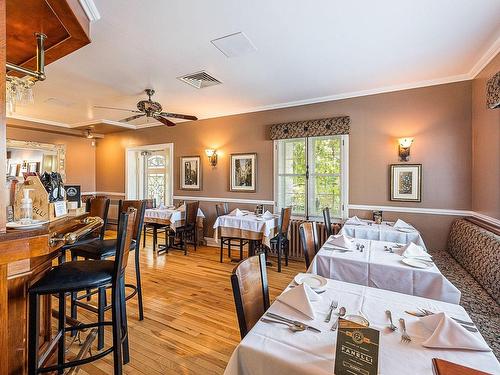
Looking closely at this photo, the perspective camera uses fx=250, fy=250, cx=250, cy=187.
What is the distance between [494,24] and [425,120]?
4.65 ft

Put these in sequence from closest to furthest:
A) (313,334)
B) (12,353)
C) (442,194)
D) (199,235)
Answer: (313,334) < (12,353) < (442,194) < (199,235)

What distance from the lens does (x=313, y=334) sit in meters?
1.02

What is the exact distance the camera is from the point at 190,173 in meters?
5.62

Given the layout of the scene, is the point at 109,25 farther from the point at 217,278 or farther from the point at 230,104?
the point at 217,278

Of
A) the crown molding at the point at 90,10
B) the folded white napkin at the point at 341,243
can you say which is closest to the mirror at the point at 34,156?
the crown molding at the point at 90,10

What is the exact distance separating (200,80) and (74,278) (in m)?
2.91

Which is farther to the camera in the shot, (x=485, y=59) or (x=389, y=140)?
(x=389, y=140)

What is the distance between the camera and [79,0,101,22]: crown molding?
1.95 meters

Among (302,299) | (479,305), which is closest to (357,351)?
(302,299)

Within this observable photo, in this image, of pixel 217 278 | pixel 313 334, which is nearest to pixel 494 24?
pixel 313 334

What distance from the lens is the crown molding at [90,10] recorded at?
1.95m

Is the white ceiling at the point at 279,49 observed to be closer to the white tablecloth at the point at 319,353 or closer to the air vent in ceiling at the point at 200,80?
the air vent in ceiling at the point at 200,80

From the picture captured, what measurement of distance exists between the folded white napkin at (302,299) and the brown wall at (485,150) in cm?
266

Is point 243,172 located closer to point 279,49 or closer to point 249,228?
point 249,228
